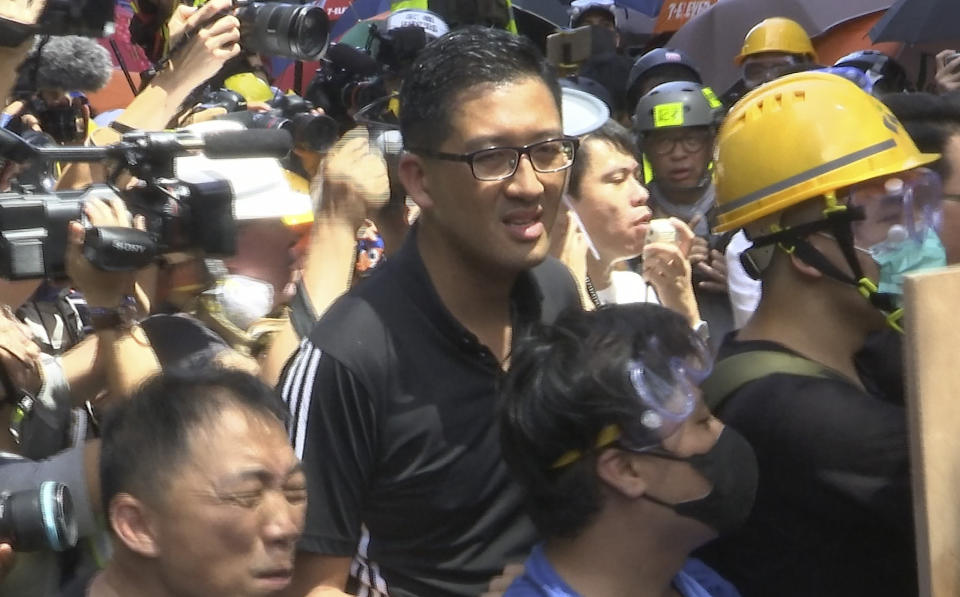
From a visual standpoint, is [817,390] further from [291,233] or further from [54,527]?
[291,233]

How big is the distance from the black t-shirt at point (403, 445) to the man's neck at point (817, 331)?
0.59 metres

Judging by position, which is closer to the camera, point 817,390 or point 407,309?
point 817,390

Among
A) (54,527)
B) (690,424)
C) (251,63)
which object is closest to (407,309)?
(690,424)

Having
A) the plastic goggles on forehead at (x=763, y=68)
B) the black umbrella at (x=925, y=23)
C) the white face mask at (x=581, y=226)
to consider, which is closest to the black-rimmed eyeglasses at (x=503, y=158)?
the white face mask at (x=581, y=226)

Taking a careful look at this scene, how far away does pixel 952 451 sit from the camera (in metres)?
2.06

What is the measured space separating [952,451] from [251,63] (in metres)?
4.63

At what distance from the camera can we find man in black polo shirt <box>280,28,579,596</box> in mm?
2609

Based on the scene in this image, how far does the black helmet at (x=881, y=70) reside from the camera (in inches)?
278

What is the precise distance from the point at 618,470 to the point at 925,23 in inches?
243

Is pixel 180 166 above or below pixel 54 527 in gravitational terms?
above

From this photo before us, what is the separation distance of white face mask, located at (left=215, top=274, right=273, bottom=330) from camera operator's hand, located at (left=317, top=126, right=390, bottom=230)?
11.4 inches

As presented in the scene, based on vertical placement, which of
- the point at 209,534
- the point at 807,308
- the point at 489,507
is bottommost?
the point at 489,507

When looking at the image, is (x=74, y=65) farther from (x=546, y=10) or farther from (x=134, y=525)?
(x=546, y=10)

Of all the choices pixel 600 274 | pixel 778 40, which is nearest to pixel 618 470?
pixel 600 274
